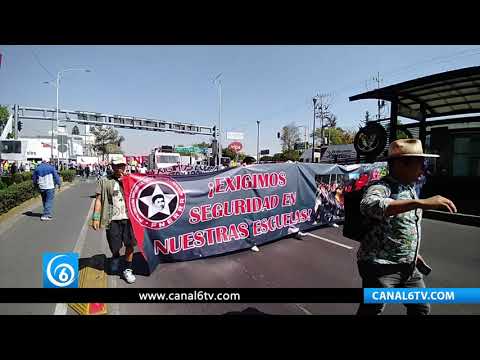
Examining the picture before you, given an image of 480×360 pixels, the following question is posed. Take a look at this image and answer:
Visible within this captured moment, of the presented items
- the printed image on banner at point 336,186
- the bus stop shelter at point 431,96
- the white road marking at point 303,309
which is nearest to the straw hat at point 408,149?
the bus stop shelter at point 431,96

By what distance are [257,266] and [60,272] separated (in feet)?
7.89

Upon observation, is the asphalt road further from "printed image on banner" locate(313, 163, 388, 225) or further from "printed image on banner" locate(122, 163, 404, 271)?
"printed image on banner" locate(313, 163, 388, 225)

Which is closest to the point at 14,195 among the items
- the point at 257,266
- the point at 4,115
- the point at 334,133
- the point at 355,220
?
the point at 4,115

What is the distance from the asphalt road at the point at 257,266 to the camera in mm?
2691

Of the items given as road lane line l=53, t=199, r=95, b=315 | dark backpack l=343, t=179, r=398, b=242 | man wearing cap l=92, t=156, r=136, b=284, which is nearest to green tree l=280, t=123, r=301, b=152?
dark backpack l=343, t=179, r=398, b=242

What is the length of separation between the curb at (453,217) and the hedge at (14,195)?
796 cm

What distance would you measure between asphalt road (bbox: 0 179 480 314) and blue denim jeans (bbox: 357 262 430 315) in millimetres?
766

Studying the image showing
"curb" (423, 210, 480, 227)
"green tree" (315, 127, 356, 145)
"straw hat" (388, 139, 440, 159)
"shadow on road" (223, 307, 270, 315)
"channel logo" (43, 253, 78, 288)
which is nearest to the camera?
"straw hat" (388, 139, 440, 159)

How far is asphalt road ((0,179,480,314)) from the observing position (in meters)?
2.69

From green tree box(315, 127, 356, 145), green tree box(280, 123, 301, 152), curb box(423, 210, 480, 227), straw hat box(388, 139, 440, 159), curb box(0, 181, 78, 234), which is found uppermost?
green tree box(315, 127, 356, 145)

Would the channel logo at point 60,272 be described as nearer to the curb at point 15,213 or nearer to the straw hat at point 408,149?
the straw hat at point 408,149

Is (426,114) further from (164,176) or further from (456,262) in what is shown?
(164,176)
